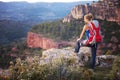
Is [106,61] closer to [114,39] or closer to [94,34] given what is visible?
[94,34]

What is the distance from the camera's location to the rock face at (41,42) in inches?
3027

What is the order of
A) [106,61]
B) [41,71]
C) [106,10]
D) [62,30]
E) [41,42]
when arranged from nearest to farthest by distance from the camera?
[41,71]
[106,61]
[106,10]
[62,30]
[41,42]

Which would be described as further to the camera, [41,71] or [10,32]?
[10,32]

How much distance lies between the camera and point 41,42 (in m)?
91.6

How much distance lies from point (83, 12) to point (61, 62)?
74729mm

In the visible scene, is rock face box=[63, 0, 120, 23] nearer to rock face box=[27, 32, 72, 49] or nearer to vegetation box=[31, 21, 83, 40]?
vegetation box=[31, 21, 83, 40]

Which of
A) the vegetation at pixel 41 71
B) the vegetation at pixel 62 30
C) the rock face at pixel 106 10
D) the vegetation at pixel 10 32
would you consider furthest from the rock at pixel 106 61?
the vegetation at pixel 10 32

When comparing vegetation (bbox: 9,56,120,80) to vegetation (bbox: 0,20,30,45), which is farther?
vegetation (bbox: 0,20,30,45)

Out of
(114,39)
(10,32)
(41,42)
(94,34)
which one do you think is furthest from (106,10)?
(94,34)

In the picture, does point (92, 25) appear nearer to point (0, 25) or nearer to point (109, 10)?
point (109, 10)

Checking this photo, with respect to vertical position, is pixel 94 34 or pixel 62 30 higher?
pixel 94 34

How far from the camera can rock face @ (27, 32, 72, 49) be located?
3027 inches

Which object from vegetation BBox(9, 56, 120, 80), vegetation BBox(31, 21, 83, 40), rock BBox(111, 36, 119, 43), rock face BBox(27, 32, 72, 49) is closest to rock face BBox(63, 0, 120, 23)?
vegetation BBox(31, 21, 83, 40)

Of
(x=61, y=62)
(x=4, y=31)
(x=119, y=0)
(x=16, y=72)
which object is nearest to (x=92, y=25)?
(x=61, y=62)
